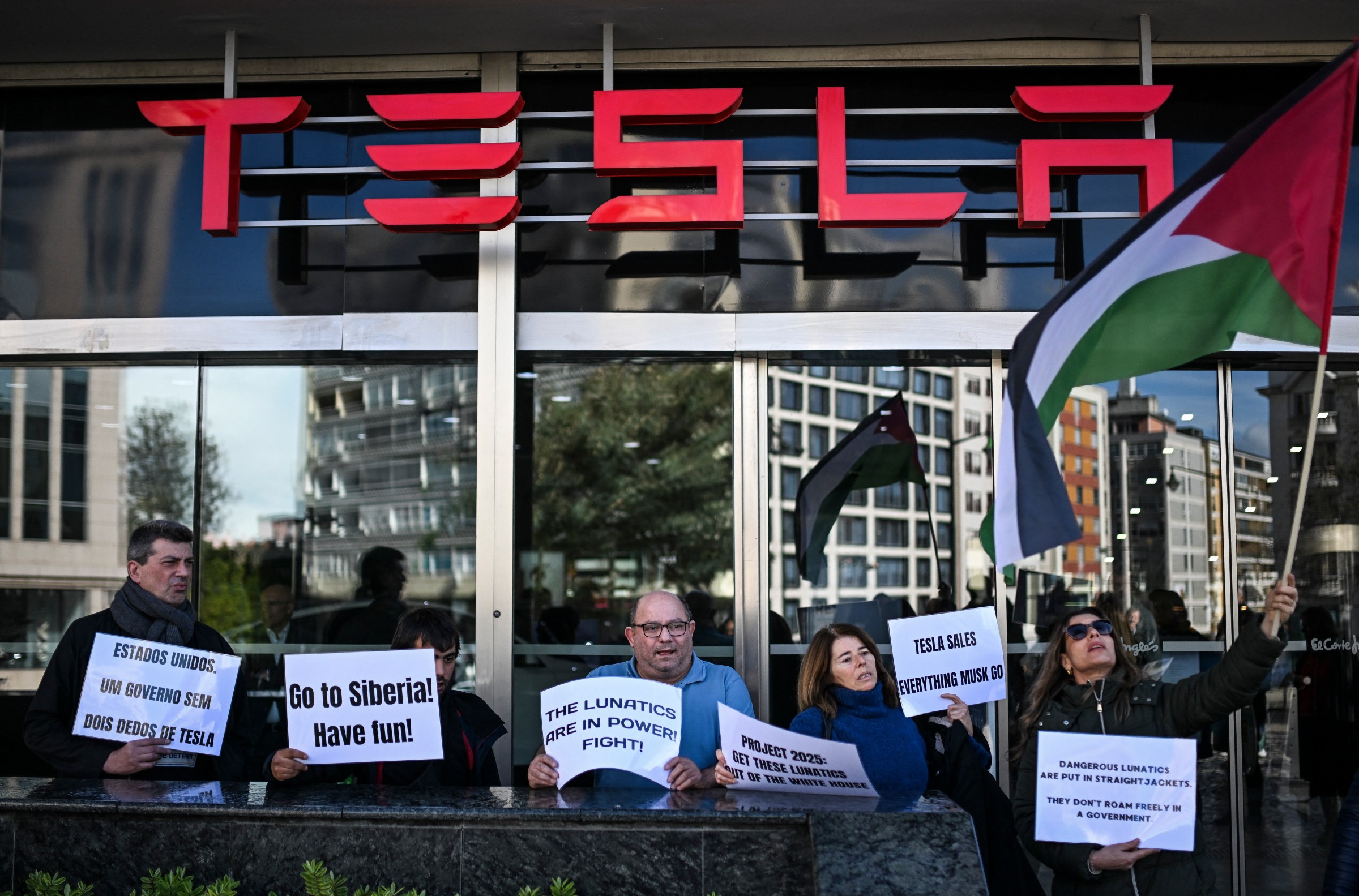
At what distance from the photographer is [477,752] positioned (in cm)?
482

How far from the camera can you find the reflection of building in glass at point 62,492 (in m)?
11.8

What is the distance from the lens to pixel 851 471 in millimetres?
7863

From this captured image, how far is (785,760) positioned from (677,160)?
3.67 m

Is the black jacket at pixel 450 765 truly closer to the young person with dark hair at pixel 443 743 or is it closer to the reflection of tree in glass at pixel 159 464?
the young person with dark hair at pixel 443 743

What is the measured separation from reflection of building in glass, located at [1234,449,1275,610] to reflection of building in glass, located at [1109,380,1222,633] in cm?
16

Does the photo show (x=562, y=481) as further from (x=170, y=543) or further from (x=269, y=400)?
(x=170, y=543)

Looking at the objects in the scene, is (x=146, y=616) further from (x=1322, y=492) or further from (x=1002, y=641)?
(x=1322, y=492)

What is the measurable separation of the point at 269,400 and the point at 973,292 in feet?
28.1

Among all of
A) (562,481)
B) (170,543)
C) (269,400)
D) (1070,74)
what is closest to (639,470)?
(562,481)

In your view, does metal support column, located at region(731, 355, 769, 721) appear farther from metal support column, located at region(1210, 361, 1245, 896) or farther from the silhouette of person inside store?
metal support column, located at region(1210, 361, 1245, 896)

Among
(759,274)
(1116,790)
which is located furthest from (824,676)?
(759,274)

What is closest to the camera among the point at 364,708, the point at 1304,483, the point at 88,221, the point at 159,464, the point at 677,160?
the point at 1304,483

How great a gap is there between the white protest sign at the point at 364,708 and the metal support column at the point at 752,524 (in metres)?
2.86

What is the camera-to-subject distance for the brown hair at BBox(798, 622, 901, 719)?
477 cm
